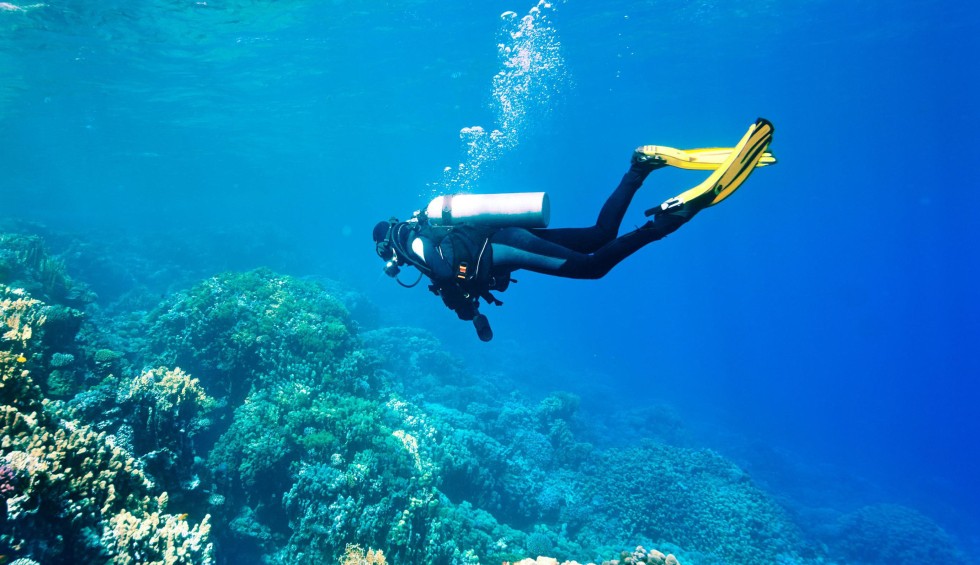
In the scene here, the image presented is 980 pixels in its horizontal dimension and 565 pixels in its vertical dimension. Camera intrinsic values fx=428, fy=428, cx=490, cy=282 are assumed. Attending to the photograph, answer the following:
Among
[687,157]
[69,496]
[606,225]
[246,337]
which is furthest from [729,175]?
[246,337]

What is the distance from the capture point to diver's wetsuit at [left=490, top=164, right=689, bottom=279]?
4.53 meters

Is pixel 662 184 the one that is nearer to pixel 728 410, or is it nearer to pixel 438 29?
pixel 728 410

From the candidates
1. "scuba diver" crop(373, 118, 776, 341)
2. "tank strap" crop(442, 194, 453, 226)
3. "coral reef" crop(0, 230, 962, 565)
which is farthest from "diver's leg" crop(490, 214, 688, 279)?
"coral reef" crop(0, 230, 962, 565)

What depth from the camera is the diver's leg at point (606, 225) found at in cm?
459

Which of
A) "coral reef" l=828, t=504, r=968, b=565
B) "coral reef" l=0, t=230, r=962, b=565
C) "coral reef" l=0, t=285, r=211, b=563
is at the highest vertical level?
"coral reef" l=828, t=504, r=968, b=565

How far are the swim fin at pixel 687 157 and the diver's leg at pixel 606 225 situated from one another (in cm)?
11

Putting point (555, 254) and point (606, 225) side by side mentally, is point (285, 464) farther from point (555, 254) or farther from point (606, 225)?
point (606, 225)

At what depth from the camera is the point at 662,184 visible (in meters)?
74.0

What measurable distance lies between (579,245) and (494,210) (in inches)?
41.7

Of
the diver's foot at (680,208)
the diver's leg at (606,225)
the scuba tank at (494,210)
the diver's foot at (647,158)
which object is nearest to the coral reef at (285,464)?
the diver's leg at (606,225)

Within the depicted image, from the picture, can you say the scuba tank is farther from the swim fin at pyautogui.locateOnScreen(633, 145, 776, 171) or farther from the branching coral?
the branching coral

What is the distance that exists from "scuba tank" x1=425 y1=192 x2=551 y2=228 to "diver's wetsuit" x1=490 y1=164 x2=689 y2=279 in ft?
0.66

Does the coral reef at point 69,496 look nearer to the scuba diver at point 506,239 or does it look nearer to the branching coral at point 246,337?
the scuba diver at point 506,239

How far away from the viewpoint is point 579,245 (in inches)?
194
